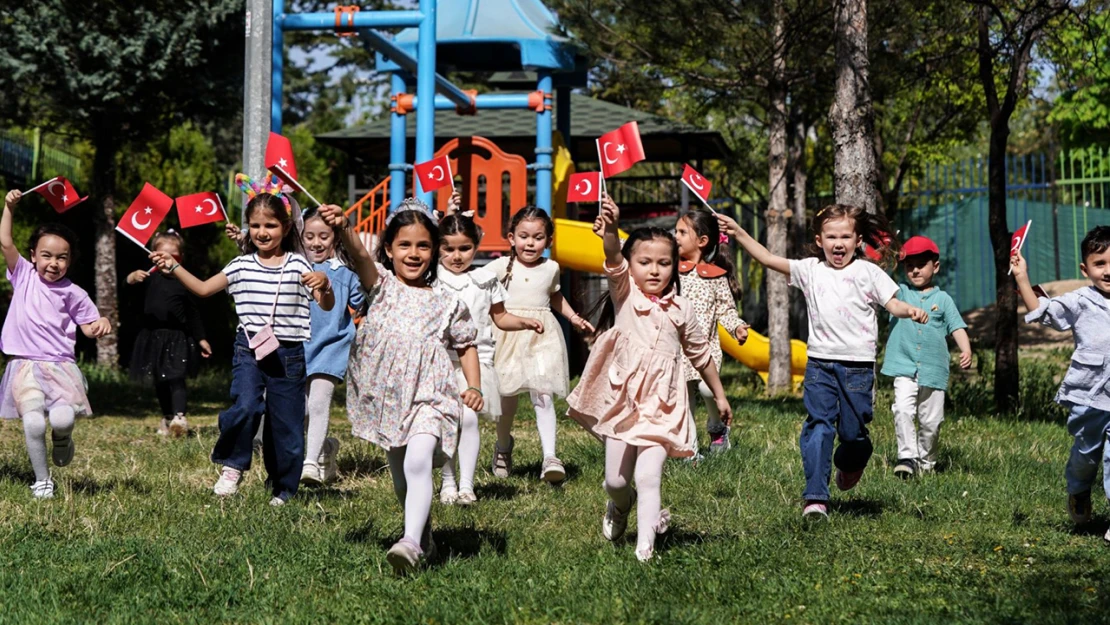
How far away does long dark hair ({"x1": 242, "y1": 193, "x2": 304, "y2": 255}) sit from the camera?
267 inches

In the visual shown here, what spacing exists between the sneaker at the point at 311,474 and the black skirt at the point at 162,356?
3696 mm

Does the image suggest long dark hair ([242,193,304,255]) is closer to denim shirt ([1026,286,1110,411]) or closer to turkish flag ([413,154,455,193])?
turkish flag ([413,154,455,193])

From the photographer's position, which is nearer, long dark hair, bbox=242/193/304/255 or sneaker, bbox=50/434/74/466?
long dark hair, bbox=242/193/304/255

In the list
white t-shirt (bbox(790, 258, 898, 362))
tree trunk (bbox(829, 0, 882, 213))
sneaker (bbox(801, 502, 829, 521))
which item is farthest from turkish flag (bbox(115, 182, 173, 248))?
tree trunk (bbox(829, 0, 882, 213))

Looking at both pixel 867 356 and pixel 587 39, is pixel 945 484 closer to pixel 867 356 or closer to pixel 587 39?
pixel 867 356

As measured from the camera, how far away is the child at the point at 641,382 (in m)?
5.57

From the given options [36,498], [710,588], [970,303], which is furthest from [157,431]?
[970,303]

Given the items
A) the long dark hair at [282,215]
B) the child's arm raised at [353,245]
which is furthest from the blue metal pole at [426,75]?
the child's arm raised at [353,245]

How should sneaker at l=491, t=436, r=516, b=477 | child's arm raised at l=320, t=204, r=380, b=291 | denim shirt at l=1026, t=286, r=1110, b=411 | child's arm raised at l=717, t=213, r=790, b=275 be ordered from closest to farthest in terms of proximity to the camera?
1. child's arm raised at l=320, t=204, r=380, b=291
2. denim shirt at l=1026, t=286, r=1110, b=411
3. child's arm raised at l=717, t=213, r=790, b=275
4. sneaker at l=491, t=436, r=516, b=477

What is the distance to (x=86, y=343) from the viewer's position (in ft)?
60.1

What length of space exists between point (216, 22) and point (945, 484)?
10.8 metres

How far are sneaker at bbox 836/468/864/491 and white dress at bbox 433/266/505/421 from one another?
196 cm

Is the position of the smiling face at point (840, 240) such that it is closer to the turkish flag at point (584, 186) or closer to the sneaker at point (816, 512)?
the sneaker at point (816, 512)

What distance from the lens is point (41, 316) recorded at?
7.10 meters
